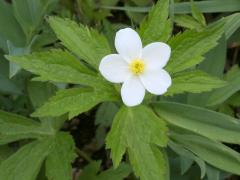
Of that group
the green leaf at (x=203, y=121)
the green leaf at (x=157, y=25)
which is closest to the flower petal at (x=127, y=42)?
the green leaf at (x=157, y=25)

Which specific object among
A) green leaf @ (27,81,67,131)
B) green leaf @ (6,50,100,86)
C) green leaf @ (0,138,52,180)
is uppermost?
green leaf @ (6,50,100,86)

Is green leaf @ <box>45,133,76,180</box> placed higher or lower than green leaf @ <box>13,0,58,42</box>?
lower

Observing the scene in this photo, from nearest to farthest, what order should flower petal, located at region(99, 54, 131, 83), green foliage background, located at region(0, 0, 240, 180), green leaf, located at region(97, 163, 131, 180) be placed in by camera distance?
flower petal, located at region(99, 54, 131, 83)
green foliage background, located at region(0, 0, 240, 180)
green leaf, located at region(97, 163, 131, 180)

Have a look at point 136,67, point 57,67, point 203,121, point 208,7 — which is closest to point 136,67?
point 136,67

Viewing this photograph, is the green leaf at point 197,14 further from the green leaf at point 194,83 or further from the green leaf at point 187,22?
the green leaf at point 194,83

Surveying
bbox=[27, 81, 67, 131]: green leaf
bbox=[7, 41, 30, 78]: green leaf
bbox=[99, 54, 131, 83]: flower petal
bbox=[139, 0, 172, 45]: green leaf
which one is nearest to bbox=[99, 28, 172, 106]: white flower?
bbox=[99, 54, 131, 83]: flower petal

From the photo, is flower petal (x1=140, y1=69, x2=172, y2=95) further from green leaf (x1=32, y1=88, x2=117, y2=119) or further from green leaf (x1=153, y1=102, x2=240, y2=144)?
green leaf (x1=153, y1=102, x2=240, y2=144)

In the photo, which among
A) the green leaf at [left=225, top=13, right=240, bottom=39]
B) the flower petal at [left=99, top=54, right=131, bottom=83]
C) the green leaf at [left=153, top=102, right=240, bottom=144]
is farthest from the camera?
the green leaf at [left=225, top=13, right=240, bottom=39]

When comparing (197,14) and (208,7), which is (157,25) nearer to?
(197,14)

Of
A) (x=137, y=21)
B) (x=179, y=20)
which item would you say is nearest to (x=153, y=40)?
(x=179, y=20)
